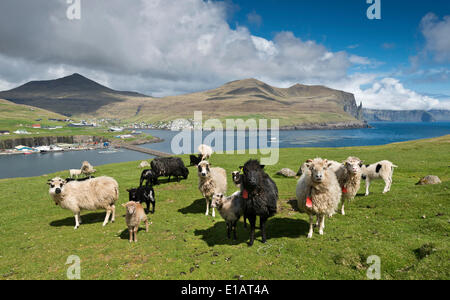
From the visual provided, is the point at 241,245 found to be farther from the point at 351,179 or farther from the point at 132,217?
the point at 351,179

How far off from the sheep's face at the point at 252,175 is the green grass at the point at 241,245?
2.57m

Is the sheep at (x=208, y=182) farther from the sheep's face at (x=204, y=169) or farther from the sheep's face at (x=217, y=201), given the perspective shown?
the sheep's face at (x=217, y=201)

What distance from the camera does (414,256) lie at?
624 centimetres

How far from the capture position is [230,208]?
924 centimetres

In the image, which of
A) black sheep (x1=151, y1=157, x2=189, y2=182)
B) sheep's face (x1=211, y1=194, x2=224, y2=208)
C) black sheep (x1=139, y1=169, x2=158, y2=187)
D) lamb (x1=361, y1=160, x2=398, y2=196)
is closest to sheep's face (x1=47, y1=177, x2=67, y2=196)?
black sheep (x1=139, y1=169, x2=158, y2=187)

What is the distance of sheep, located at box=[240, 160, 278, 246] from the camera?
27.0 feet

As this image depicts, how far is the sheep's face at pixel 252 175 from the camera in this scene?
8094 mm

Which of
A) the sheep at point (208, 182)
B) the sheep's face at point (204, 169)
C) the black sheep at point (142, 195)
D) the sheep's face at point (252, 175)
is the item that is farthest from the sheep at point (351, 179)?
the black sheep at point (142, 195)

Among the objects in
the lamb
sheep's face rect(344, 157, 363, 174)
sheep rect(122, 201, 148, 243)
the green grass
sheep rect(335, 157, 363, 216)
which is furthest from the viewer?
the lamb

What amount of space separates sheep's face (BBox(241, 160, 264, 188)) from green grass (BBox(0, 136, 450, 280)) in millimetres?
2574

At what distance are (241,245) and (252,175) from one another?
3.06 metres

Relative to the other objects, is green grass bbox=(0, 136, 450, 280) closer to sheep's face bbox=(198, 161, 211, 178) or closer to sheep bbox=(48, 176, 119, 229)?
sheep bbox=(48, 176, 119, 229)
